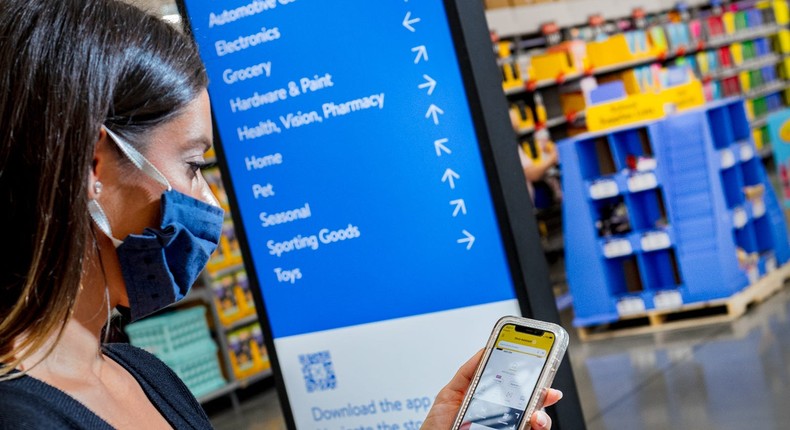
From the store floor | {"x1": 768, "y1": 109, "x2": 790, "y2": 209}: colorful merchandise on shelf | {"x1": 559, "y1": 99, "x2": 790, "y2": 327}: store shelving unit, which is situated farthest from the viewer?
{"x1": 768, "y1": 109, "x2": 790, "y2": 209}: colorful merchandise on shelf

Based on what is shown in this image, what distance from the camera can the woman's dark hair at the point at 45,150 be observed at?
115 cm

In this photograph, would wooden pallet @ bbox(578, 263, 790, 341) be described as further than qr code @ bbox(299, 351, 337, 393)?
Yes

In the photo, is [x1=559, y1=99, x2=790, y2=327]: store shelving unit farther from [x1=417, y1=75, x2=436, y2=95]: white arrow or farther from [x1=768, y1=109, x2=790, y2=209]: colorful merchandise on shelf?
[x1=417, y1=75, x2=436, y2=95]: white arrow

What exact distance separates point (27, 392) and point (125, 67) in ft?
1.40

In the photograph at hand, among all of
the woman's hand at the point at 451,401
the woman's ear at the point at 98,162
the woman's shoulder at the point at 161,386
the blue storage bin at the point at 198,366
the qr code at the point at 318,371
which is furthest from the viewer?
the blue storage bin at the point at 198,366

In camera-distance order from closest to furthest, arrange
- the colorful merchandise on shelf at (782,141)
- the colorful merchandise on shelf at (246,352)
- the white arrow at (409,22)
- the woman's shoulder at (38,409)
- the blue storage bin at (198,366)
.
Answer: the woman's shoulder at (38,409) → the white arrow at (409,22) → the blue storage bin at (198,366) → the colorful merchandise on shelf at (782,141) → the colorful merchandise on shelf at (246,352)

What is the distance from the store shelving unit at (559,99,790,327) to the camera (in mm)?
5996

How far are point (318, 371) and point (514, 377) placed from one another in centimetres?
111

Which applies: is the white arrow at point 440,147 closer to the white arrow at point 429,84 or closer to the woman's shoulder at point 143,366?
the white arrow at point 429,84

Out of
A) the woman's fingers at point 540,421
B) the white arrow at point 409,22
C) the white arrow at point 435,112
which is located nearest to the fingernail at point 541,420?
the woman's fingers at point 540,421

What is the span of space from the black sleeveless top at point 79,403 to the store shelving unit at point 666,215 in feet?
16.4

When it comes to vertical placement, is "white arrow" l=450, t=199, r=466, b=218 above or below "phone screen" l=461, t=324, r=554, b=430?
above

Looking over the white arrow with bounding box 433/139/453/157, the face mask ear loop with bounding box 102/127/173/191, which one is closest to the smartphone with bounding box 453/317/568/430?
the face mask ear loop with bounding box 102/127/173/191

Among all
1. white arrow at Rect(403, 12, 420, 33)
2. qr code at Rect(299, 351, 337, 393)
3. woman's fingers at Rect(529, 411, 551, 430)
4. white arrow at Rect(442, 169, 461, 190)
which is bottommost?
qr code at Rect(299, 351, 337, 393)
